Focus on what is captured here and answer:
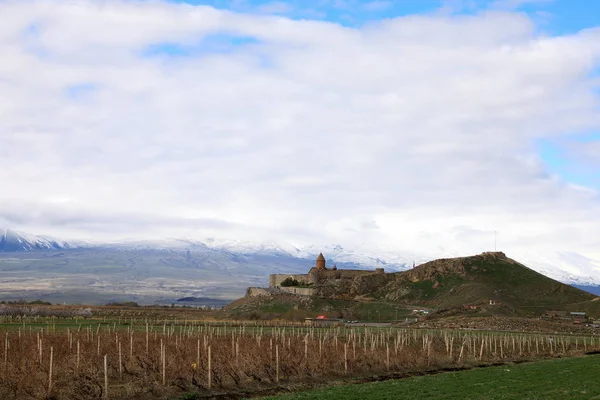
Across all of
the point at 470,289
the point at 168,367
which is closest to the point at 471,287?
the point at 470,289

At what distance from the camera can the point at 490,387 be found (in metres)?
28.3

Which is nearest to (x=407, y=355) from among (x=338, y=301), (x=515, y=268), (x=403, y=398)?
(x=403, y=398)

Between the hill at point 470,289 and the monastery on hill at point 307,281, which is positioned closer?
the hill at point 470,289

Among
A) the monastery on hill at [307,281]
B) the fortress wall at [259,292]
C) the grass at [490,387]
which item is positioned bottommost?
the grass at [490,387]

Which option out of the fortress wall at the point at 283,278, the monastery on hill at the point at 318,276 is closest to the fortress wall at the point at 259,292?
the monastery on hill at the point at 318,276

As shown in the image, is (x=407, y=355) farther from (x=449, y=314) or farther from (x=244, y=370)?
(x=449, y=314)

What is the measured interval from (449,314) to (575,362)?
62675 mm

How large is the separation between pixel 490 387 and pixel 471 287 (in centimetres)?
9853

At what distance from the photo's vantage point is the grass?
25.5 metres

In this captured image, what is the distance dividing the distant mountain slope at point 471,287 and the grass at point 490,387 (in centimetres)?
7367

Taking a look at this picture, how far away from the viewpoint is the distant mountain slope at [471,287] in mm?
116875

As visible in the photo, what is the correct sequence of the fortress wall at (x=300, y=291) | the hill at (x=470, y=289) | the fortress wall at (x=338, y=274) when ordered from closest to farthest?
the hill at (x=470, y=289), the fortress wall at (x=300, y=291), the fortress wall at (x=338, y=274)

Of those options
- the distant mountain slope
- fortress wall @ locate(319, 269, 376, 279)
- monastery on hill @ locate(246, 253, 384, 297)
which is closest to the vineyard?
the distant mountain slope

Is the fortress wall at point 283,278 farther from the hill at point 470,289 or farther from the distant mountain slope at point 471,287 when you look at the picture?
the distant mountain slope at point 471,287
